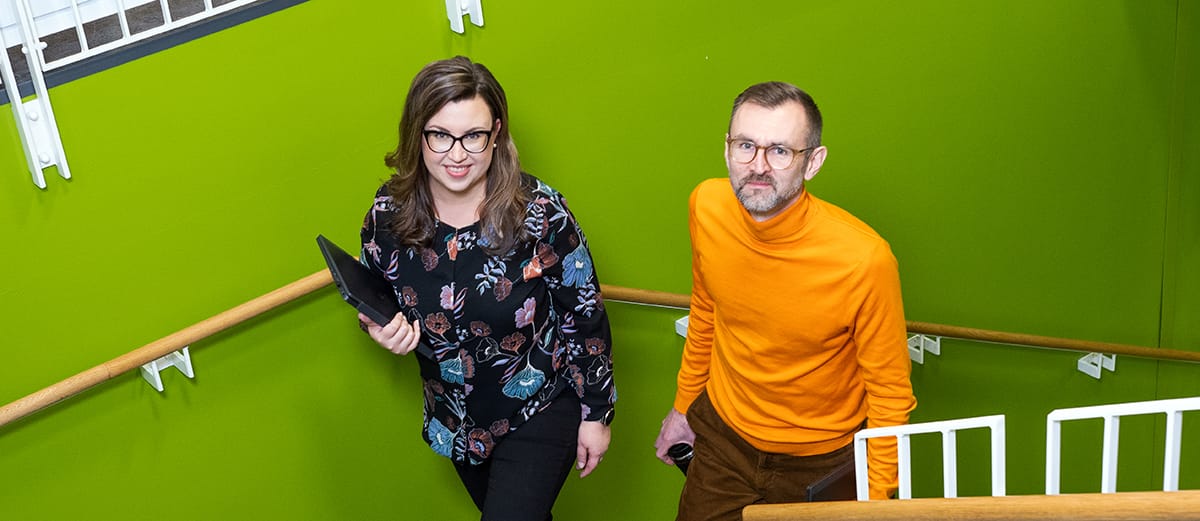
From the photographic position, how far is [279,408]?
10.0ft

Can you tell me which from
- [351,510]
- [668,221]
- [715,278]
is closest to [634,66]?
[668,221]

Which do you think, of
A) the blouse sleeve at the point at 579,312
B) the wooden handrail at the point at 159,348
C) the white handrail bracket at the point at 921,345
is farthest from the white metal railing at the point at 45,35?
the white handrail bracket at the point at 921,345

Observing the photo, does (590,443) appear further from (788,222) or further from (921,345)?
(921,345)

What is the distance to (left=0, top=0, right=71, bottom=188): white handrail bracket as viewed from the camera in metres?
2.43

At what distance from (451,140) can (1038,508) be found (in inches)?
55.7

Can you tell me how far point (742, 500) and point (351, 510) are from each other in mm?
1085

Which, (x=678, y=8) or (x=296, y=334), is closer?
(x=296, y=334)

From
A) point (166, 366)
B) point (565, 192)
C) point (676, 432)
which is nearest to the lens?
point (166, 366)

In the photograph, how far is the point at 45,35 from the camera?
2.61 metres

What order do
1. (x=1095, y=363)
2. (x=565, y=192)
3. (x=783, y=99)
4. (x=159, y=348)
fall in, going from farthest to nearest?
(x=1095, y=363), (x=565, y=192), (x=159, y=348), (x=783, y=99)

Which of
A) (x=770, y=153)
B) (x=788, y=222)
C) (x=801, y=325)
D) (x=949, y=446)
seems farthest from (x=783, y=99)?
(x=949, y=446)

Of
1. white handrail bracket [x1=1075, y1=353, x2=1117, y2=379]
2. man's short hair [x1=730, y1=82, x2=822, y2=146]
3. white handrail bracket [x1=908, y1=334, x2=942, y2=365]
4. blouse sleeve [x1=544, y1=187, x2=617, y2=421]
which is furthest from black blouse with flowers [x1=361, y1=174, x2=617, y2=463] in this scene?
white handrail bracket [x1=1075, y1=353, x2=1117, y2=379]

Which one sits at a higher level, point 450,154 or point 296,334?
point 450,154

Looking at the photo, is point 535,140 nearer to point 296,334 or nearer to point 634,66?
Result: point 634,66
